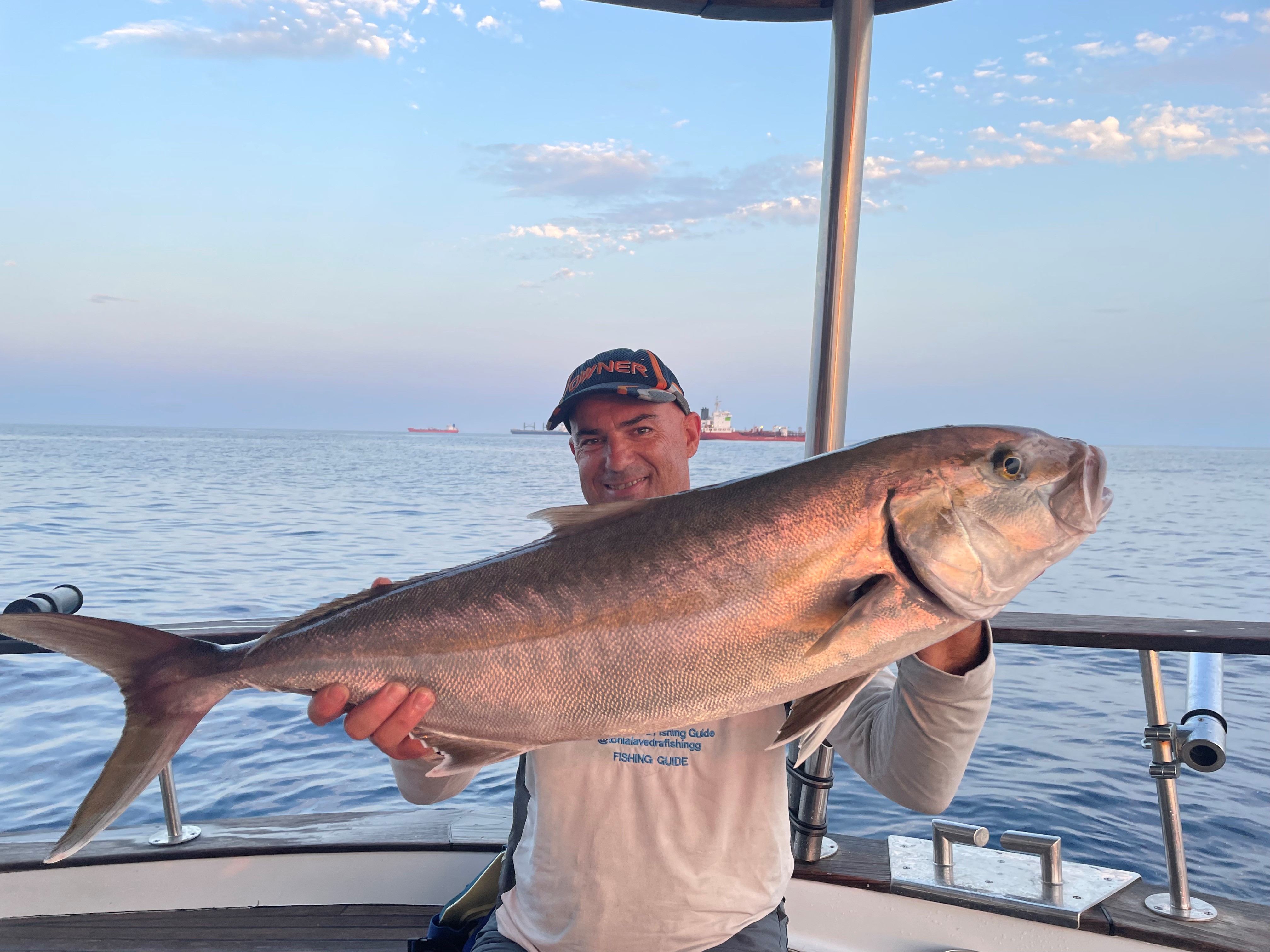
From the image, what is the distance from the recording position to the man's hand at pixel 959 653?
1496mm

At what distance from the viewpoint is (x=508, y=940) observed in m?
1.79

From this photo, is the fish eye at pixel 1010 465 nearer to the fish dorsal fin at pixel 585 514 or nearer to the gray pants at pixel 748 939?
the fish dorsal fin at pixel 585 514

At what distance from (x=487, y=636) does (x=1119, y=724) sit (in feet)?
24.7

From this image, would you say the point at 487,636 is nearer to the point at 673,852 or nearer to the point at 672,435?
the point at 673,852

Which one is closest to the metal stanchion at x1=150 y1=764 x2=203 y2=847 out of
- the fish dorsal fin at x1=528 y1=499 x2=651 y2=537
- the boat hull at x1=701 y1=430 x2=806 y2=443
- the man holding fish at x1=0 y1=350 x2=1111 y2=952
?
the man holding fish at x1=0 y1=350 x2=1111 y2=952

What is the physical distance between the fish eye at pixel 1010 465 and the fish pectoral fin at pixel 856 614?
0.84 ft

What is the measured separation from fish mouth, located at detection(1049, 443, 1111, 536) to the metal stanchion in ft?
8.84

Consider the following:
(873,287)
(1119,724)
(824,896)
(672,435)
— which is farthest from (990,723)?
(672,435)

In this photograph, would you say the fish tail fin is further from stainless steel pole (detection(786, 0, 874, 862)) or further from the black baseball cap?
stainless steel pole (detection(786, 0, 874, 862))

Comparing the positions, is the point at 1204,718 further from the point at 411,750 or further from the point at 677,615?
the point at 411,750

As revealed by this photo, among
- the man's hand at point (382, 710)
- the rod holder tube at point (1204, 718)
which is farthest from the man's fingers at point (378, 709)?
the rod holder tube at point (1204, 718)

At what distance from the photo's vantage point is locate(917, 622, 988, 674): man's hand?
1.50m

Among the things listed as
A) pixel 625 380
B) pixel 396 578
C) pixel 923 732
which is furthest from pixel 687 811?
pixel 396 578

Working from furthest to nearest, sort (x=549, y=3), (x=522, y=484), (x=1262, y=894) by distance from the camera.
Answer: (x=522, y=484), (x=1262, y=894), (x=549, y=3)
